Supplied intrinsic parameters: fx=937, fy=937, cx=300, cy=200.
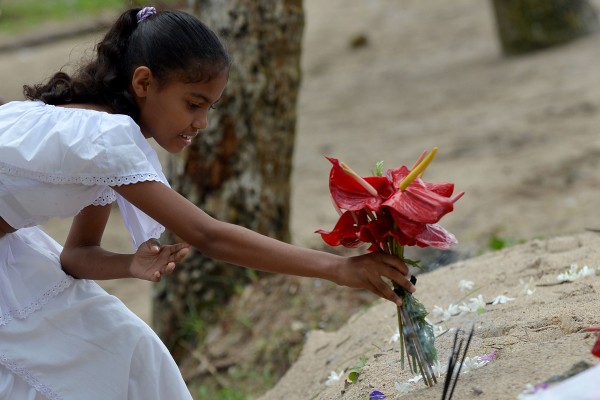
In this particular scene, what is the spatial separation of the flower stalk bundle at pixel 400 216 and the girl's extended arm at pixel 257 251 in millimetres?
73

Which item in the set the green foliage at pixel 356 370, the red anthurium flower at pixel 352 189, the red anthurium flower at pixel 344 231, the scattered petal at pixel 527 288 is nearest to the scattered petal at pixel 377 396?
the green foliage at pixel 356 370

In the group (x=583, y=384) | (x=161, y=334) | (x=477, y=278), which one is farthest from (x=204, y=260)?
(x=583, y=384)

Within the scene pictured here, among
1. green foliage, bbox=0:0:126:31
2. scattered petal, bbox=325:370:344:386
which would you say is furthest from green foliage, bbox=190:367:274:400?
green foliage, bbox=0:0:126:31

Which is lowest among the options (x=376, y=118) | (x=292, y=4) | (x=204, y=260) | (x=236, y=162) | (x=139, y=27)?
(x=376, y=118)

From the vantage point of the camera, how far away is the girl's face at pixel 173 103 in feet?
8.84

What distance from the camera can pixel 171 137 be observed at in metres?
2.75

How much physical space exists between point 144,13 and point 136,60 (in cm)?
16

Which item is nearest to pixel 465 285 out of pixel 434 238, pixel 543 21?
pixel 434 238

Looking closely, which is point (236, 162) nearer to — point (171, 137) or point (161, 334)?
point (161, 334)

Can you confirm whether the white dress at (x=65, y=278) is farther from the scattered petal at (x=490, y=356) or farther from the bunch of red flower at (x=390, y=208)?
the scattered petal at (x=490, y=356)

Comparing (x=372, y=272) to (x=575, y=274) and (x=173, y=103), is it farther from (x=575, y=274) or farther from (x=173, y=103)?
(x=575, y=274)

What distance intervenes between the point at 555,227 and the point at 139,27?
13.4 ft

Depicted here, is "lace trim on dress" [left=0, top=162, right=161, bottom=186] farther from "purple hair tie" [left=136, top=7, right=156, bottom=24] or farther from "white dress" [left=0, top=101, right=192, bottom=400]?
"purple hair tie" [left=136, top=7, right=156, bottom=24]

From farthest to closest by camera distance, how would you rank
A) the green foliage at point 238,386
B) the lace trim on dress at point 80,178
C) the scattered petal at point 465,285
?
the green foliage at point 238,386 → the scattered petal at point 465,285 → the lace trim on dress at point 80,178
